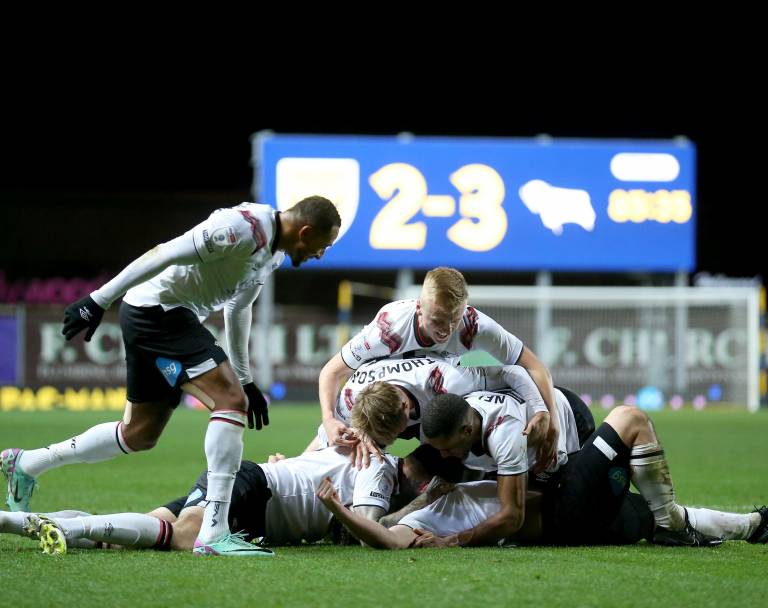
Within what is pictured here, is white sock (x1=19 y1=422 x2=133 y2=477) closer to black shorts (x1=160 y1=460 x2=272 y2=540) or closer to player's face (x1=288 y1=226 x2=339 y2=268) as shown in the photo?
black shorts (x1=160 y1=460 x2=272 y2=540)

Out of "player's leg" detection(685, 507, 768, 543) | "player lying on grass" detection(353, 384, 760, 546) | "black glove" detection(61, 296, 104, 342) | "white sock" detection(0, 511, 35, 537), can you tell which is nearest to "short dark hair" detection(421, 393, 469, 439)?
"player lying on grass" detection(353, 384, 760, 546)

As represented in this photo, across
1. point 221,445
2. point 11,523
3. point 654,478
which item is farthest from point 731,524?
point 11,523

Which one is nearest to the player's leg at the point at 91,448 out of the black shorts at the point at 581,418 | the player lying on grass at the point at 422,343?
the player lying on grass at the point at 422,343

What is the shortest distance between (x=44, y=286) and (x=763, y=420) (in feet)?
56.6

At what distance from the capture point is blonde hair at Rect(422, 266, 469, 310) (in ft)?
16.7

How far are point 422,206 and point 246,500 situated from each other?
16.0 metres

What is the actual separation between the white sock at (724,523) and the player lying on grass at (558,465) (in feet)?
0.16

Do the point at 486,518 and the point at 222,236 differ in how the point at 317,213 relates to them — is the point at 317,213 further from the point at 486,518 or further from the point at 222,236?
the point at 486,518

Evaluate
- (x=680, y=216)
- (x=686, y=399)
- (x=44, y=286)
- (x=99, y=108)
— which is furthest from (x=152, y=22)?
(x=686, y=399)

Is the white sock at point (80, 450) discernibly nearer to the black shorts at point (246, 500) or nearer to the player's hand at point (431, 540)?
the black shorts at point (246, 500)

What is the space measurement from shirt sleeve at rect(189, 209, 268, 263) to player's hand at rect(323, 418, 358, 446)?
35.9 inches

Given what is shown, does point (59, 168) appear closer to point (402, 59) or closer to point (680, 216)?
point (402, 59)

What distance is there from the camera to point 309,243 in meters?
4.80

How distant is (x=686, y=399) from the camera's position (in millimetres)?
20328
